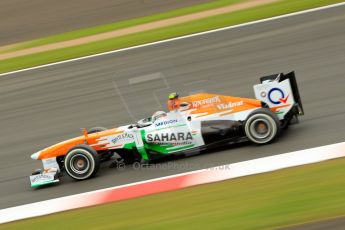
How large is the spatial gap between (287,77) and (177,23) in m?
8.56

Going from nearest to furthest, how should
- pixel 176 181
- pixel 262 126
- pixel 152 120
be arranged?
pixel 176 181 → pixel 262 126 → pixel 152 120

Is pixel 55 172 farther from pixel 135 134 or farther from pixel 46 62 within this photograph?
pixel 46 62


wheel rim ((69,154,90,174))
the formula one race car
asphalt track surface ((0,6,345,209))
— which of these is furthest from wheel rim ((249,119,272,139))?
wheel rim ((69,154,90,174))

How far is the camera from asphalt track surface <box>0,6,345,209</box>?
8.32 metres

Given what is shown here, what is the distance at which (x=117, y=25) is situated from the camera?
1805 centimetres

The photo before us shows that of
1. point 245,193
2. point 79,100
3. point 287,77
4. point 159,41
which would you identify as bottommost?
point 245,193

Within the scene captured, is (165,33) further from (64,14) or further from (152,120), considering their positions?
(152,120)

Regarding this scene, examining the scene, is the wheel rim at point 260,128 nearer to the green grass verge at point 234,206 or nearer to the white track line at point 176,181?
the white track line at point 176,181

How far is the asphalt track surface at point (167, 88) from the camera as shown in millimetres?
8320

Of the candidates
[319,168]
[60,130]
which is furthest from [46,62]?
[319,168]

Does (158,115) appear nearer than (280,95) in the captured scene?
No

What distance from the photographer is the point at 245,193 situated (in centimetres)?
669

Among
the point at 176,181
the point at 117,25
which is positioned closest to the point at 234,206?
the point at 176,181

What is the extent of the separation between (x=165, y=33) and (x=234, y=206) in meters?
10.0
